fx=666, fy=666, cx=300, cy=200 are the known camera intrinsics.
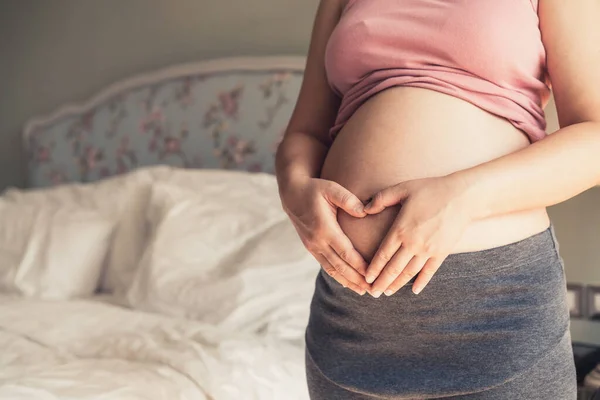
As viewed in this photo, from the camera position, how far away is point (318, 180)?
0.81 m

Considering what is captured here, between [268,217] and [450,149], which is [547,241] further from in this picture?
[268,217]

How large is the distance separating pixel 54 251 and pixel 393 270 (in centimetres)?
154

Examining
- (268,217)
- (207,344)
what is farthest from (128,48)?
(207,344)

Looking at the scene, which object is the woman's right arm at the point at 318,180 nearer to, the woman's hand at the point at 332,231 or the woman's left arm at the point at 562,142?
the woman's hand at the point at 332,231

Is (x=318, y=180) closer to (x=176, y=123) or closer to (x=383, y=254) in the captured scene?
(x=383, y=254)

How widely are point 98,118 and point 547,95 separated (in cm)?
198

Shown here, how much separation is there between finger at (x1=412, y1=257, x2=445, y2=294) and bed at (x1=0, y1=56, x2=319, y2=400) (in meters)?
0.64

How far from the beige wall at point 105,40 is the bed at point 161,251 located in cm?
13

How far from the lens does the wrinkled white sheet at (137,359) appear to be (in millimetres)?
1228

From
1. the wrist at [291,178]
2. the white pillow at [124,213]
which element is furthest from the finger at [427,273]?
the white pillow at [124,213]

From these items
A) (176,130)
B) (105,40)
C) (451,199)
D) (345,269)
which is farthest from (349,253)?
(105,40)

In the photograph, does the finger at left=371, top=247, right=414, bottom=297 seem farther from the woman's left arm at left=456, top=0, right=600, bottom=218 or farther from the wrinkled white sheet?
the wrinkled white sheet

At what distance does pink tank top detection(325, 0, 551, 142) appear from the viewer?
81 centimetres

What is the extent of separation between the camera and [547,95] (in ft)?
2.92
